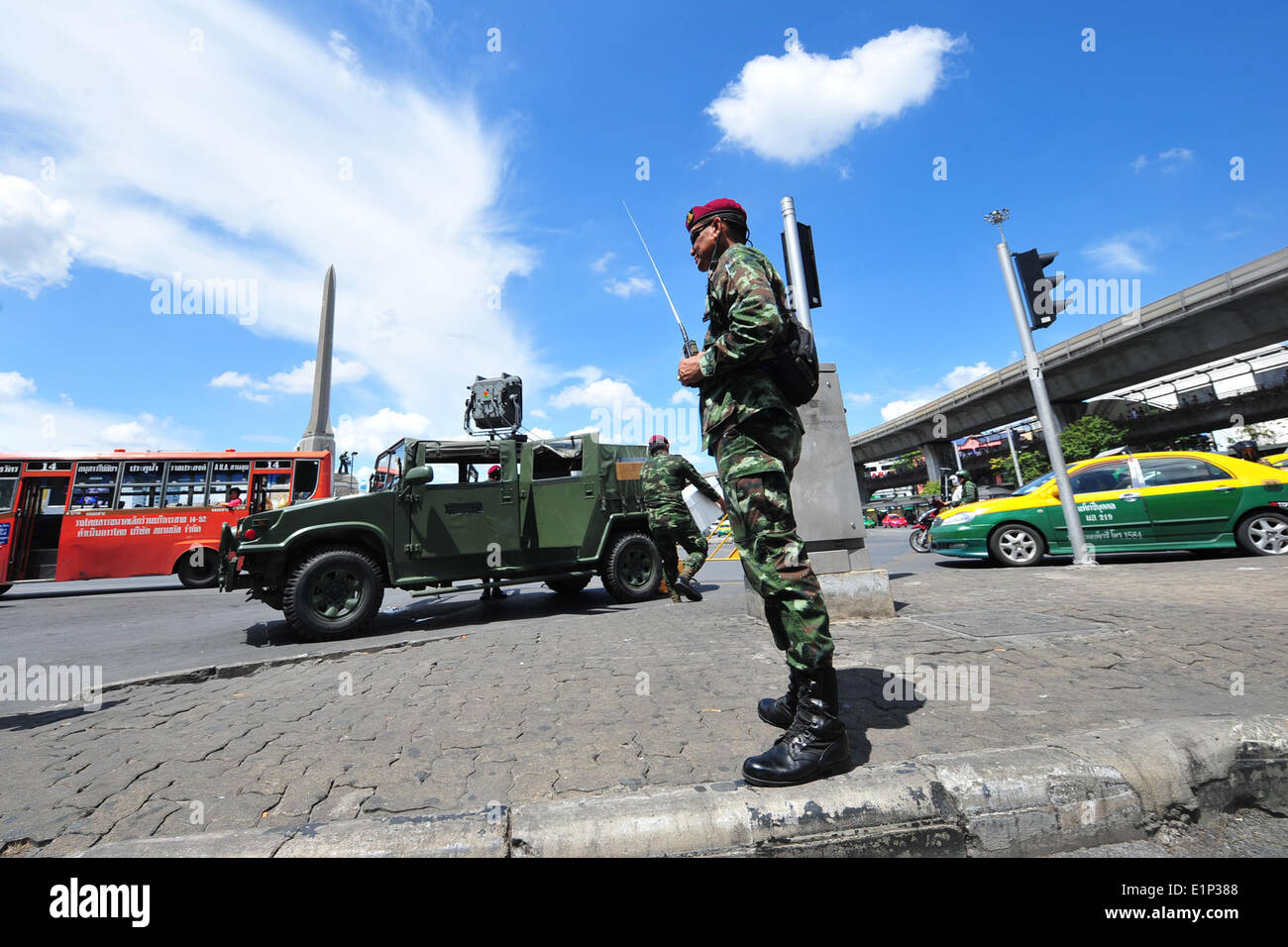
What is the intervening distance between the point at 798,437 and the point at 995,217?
53.8ft

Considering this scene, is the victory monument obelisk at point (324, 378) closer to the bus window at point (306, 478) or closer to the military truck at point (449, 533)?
the bus window at point (306, 478)

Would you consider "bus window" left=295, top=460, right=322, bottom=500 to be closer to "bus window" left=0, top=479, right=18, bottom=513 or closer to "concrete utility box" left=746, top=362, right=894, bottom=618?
"bus window" left=0, top=479, right=18, bottom=513

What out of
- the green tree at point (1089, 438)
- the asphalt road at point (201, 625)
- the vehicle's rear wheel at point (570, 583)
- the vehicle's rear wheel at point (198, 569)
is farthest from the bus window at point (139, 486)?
the green tree at point (1089, 438)

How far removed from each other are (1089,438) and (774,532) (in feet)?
146

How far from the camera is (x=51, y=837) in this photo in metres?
1.64

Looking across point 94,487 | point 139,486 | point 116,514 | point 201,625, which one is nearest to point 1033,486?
point 201,625

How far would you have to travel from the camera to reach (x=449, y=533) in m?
6.00

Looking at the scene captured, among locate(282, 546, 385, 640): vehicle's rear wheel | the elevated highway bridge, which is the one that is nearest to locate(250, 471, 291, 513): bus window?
locate(282, 546, 385, 640): vehicle's rear wheel

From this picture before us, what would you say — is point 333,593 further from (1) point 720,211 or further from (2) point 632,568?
(1) point 720,211
